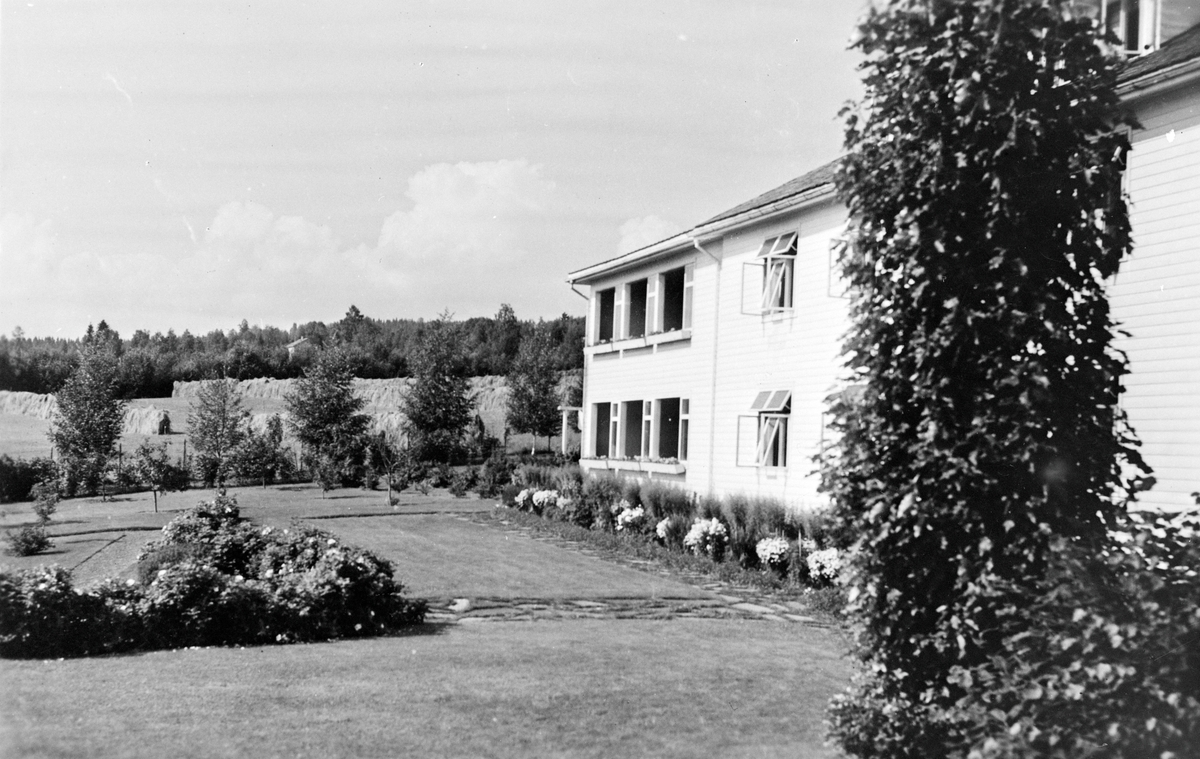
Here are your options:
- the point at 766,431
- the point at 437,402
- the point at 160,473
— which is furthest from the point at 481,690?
the point at 437,402

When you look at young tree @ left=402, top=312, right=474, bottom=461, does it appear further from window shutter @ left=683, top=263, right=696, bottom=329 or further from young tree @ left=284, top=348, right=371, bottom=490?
window shutter @ left=683, top=263, right=696, bottom=329

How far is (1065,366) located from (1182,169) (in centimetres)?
751

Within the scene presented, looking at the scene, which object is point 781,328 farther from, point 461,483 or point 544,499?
point 461,483

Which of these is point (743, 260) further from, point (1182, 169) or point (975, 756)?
point (975, 756)

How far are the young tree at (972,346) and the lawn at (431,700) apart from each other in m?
1.54

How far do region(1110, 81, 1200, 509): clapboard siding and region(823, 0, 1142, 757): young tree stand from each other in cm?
638

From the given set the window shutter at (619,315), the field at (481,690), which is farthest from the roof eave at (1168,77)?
the window shutter at (619,315)

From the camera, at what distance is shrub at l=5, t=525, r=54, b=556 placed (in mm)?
17209

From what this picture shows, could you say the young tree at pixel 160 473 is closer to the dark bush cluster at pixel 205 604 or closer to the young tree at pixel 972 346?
the dark bush cluster at pixel 205 604

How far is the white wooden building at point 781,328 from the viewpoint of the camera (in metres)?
10.9

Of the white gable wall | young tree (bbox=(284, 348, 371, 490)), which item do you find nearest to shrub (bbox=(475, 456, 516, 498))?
young tree (bbox=(284, 348, 371, 490))

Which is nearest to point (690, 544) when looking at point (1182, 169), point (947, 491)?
point (1182, 169)

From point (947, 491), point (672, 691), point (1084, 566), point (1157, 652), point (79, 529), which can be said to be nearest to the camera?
point (1157, 652)

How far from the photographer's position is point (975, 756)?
4492 millimetres
